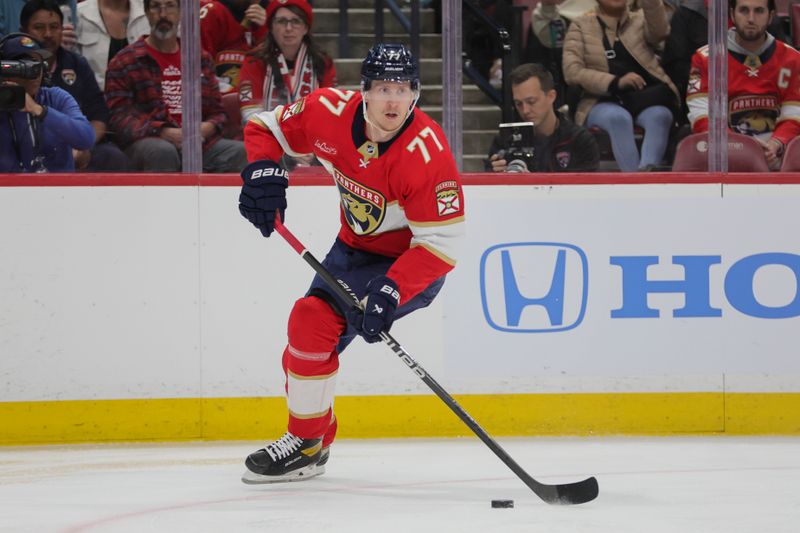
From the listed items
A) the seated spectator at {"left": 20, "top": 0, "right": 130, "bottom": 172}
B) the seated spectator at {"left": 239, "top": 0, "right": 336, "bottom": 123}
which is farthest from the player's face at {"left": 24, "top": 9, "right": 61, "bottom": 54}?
the seated spectator at {"left": 239, "top": 0, "right": 336, "bottom": 123}

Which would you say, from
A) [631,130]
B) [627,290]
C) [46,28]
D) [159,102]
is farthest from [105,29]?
[627,290]

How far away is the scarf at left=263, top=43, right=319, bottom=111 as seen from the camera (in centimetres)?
443

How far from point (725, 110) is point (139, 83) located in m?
2.16

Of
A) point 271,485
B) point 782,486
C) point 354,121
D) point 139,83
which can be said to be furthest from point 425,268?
point 139,83

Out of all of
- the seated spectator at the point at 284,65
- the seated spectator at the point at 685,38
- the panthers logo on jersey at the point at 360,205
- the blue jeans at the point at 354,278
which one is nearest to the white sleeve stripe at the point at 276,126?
the panthers logo on jersey at the point at 360,205

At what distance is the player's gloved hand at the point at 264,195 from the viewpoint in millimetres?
3408

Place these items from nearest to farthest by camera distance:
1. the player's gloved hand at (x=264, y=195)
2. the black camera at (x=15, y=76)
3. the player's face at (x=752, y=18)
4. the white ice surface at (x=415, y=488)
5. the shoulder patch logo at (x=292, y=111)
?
the white ice surface at (x=415, y=488)
the player's gloved hand at (x=264, y=195)
the shoulder patch logo at (x=292, y=111)
the black camera at (x=15, y=76)
the player's face at (x=752, y=18)

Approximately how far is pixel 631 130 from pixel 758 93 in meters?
0.52

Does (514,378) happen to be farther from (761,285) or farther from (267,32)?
(267,32)

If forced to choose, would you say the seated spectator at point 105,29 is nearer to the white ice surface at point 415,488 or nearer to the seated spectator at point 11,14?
the seated spectator at point 11,14

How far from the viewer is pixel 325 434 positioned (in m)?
3.71

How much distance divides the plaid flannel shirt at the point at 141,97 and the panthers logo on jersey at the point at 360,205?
3.44 ft

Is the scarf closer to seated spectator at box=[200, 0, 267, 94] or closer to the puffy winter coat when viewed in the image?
seated spectator at box=[200, 0, 267, 94]

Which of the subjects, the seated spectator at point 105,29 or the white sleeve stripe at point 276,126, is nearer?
the white sleeve stripe at point 276,126
